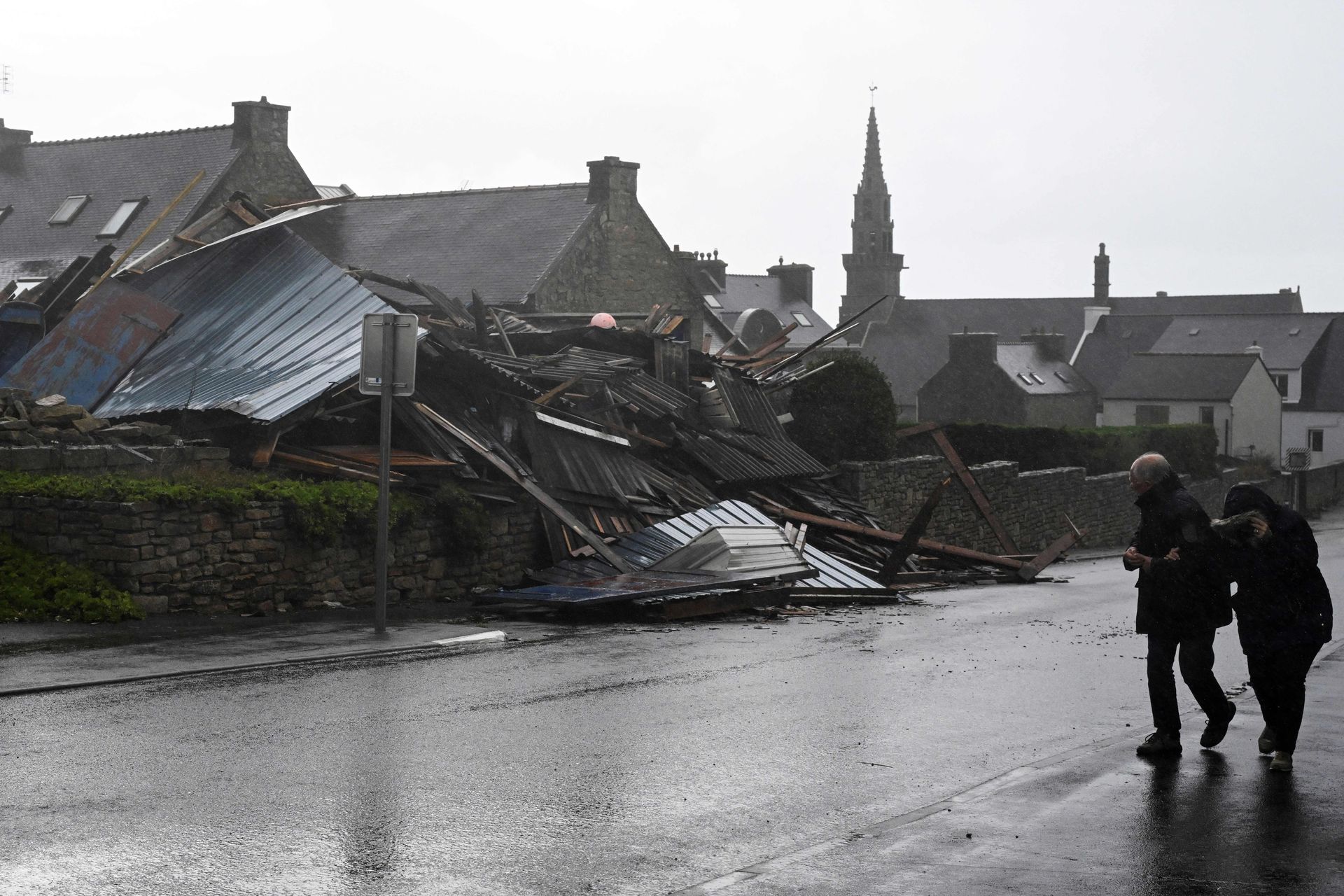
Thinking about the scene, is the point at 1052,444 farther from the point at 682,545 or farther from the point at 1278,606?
the point at 1278,606

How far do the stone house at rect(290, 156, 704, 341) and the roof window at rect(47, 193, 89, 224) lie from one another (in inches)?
210

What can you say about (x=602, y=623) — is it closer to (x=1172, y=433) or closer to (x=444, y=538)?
(x=444, y=538)

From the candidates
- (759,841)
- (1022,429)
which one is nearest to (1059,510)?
(1022,429)

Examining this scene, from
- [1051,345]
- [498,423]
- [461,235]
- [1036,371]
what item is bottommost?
[498,423]

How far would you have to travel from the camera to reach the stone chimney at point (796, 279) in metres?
83.1

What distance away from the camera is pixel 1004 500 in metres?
33.7

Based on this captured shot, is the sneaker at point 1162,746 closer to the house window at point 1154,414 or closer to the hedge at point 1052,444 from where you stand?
the hedge at point 1052,444

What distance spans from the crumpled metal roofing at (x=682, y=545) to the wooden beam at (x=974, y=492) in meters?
8.98

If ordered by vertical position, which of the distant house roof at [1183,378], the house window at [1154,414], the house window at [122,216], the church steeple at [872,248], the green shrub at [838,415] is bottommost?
the green shrub at [838,415]

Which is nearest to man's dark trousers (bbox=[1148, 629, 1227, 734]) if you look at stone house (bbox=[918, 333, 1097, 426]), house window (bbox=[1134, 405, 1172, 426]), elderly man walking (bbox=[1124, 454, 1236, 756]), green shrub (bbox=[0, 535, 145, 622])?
elderly man walking (bbox=[1124, 454, 1236, 756])

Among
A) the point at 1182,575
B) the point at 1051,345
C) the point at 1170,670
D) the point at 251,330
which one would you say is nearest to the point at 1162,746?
the point at 1170,670

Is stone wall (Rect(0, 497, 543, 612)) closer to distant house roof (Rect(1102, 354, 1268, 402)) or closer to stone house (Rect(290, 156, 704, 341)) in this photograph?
stone house (Rect(290, 156, 704, 341))

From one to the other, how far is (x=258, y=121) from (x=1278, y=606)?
3532 cm

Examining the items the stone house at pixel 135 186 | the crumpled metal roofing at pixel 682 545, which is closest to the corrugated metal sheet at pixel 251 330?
the crumpled metal roofing at pixel 682 545
